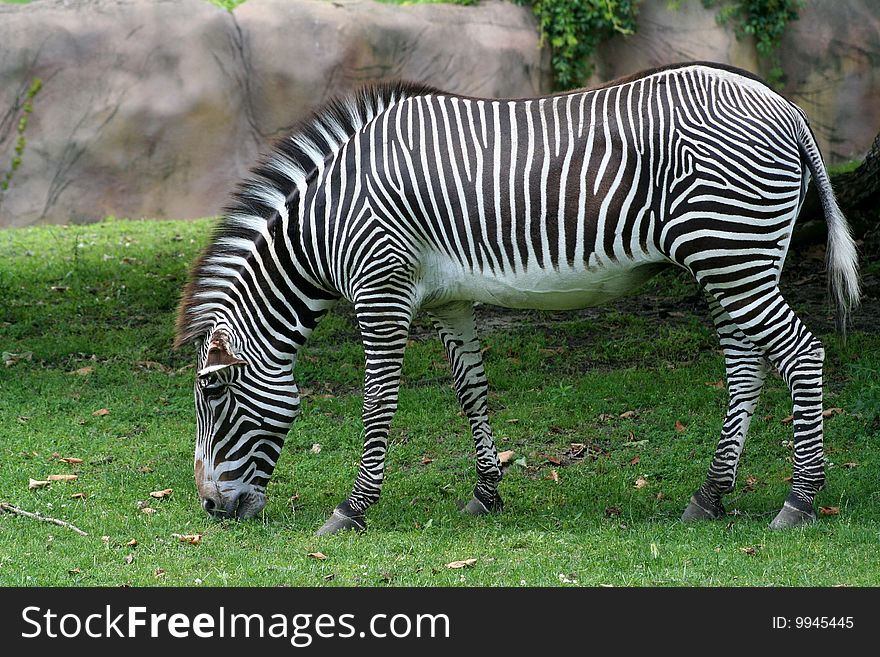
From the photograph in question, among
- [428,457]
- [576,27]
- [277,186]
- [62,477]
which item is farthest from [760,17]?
[62,477]

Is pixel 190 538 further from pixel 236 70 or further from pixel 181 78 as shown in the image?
pixel 236 70

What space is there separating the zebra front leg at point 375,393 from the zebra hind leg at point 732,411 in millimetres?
2034

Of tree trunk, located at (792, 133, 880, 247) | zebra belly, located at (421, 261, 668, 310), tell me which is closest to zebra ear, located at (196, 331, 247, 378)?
zebra belly, located at (421, 261, 668, 310)

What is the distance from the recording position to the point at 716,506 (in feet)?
21.9

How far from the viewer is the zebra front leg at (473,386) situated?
6938 millimetres

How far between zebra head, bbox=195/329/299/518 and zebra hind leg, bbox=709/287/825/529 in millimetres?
2857

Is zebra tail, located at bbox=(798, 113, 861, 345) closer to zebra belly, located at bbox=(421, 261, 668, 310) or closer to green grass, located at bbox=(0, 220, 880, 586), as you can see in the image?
zebra belly, located at bbox=(421, 261, 668, 310)

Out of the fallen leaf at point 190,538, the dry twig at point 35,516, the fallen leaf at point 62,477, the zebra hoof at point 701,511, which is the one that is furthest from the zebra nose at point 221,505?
the zebra hoof at point 701,511

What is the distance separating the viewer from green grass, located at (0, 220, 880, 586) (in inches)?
225

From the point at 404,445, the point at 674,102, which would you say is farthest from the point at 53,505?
the point at 674,102

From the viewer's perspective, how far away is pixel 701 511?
21.8ft

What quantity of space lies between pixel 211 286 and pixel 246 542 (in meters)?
1.68
